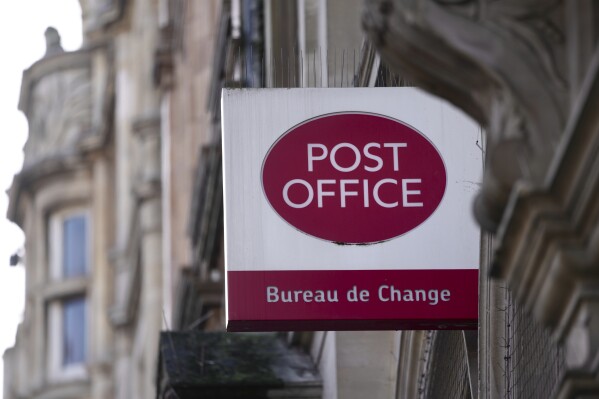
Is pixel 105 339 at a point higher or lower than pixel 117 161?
lower

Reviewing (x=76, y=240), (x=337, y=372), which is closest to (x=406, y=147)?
(x=337, y=372)

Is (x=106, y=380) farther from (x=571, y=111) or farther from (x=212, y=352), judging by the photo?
(x=571, y=111)

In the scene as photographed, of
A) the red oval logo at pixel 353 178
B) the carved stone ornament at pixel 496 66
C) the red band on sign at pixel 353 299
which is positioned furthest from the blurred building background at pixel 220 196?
the red oval logo at pixel 353 178

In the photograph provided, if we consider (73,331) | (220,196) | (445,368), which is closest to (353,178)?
(445,368)

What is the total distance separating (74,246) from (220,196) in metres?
24.9

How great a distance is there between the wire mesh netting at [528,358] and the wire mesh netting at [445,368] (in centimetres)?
151

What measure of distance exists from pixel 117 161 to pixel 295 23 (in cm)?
2622

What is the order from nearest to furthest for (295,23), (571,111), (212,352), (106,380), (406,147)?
(571,111) < (406,147) < (212,352) < (295,23) < (106,380)

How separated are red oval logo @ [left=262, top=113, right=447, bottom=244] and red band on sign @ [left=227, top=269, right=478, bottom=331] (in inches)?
10.2

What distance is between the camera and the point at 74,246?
4812 cm

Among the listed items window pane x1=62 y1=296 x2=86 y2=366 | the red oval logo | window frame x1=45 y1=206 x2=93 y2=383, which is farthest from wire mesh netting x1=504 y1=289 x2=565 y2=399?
window pane x1=62 y1=296 x2=86 y2=366

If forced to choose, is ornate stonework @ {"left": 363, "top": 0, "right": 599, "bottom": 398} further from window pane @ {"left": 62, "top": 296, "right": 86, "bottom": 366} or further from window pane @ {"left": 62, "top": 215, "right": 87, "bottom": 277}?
window pane @ {"left": 62, "top": 215, "right": 87, "bottom": 277}

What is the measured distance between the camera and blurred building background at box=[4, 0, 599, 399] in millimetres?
6793

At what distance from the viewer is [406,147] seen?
→ 38.9 feet
